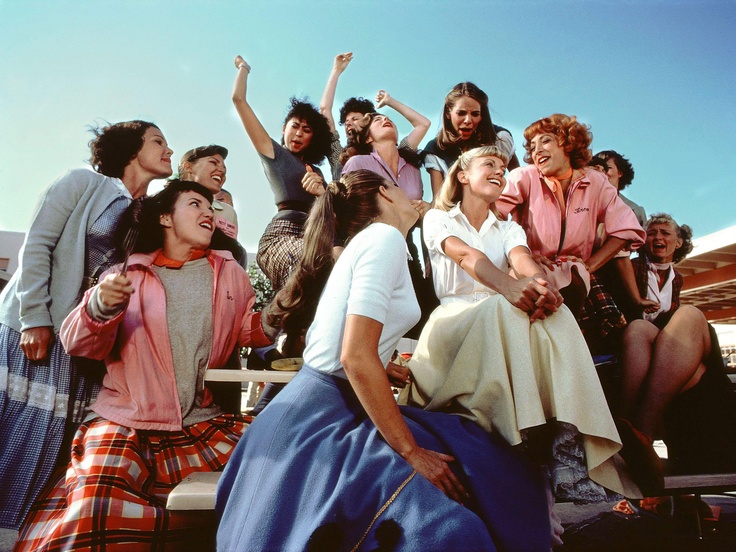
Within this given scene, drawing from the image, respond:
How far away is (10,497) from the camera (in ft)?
6.31

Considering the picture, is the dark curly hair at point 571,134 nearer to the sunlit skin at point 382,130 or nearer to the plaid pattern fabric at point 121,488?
the sunlit skin at point 382,130

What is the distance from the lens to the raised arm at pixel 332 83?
4359 mm

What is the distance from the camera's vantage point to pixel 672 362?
237cm

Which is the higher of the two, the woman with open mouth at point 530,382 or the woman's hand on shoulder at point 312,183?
the woman's hand on shoulder at point 312,183

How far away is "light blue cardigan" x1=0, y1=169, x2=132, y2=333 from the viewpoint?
2209 mm

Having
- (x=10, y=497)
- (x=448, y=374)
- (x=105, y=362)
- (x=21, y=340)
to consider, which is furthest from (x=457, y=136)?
(x=10, y=497)

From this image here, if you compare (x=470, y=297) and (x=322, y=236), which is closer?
(x=322, y=236)

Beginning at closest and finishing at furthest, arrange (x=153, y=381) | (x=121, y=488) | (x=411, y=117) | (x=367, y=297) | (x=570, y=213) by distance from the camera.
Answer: (x=367, y=297), (x=121, y=488), (x=153, y=381), (x=570, y=213), (x=411, y=117)

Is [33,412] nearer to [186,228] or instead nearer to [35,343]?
[35,343]

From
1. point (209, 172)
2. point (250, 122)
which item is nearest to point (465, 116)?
point (250, 122)

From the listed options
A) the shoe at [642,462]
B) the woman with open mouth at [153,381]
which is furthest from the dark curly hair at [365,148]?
the shoe at [642,462]

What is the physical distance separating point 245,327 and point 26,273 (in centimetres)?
99

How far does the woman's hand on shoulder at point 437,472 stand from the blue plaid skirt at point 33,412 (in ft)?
5.22

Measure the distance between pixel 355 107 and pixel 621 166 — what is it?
2.40m
